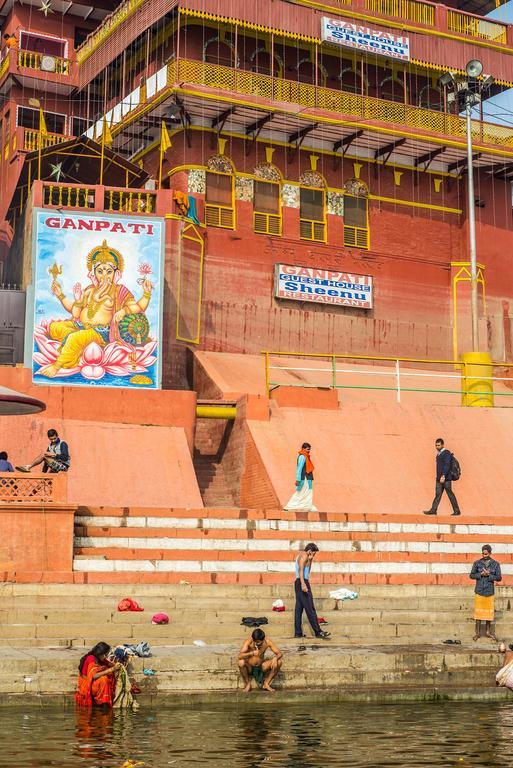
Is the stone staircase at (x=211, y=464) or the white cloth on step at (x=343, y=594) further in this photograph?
the stone staircase at (x=211, y=464)

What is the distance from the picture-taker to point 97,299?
2691cm

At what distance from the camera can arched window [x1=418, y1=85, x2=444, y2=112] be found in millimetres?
37375

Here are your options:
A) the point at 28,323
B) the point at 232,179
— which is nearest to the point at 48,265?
the point at 28,323

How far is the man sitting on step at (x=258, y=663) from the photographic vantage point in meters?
13.5

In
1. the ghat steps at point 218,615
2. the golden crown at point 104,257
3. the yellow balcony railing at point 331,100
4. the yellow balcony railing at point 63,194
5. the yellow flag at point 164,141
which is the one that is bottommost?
the ghat steps at point 218,615

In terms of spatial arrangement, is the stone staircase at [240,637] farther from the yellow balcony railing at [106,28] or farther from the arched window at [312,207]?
the yellow balcony railing at [106,28]

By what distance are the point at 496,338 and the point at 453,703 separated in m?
23.3

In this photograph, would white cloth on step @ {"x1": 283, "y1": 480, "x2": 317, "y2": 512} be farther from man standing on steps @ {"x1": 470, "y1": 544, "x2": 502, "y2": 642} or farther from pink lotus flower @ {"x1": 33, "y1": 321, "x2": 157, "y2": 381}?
pink lotus flower @ {"x1": 33, "y1": 321, "x2": 157, "y2": 381}

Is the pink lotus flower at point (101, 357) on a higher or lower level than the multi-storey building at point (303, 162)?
lower

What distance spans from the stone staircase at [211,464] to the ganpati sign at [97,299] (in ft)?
5.46

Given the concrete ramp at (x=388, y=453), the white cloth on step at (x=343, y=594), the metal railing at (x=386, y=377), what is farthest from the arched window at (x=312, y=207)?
the white cloth on step at (x=343, y=594)

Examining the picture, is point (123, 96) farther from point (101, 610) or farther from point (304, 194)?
point (101, 610)

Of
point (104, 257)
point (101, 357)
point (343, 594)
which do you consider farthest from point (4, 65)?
point (343, 594)

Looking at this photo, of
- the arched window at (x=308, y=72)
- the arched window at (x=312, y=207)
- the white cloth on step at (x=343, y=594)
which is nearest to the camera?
the white cloth on step at (x=343, y=594)
